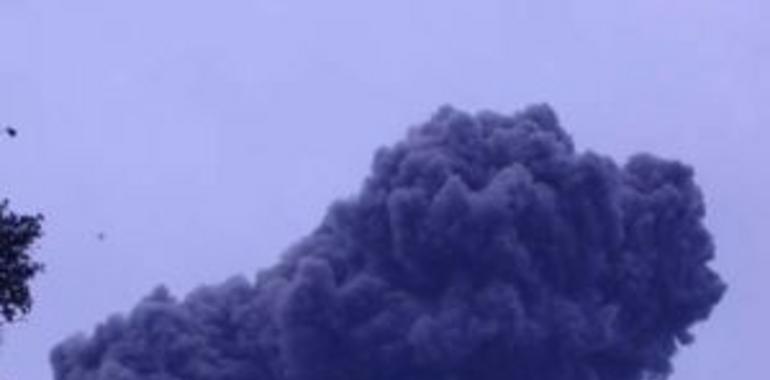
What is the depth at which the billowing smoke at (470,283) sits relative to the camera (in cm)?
6228

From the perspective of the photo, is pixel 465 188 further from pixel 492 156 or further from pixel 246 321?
pixel 246 321

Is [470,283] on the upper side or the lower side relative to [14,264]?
upper

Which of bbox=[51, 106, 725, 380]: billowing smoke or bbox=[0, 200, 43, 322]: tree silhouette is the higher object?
bbox=[51, 106, 725, 380]: billowing smoke

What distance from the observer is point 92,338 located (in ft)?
220

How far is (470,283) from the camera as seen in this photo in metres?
62.9

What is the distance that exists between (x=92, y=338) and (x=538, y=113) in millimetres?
16307

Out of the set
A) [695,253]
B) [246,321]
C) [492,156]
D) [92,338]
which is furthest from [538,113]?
[92,338]

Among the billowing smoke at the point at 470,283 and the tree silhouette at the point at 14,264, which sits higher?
the billowing smoke at the point at 470,283

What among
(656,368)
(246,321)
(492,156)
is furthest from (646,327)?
(246,321)

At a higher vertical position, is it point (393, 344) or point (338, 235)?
point (338, 235)

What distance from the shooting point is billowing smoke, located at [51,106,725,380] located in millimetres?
62281

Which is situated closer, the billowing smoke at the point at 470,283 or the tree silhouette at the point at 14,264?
the tree silhouette at the point at 14,264

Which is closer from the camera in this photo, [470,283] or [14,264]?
[14,264]

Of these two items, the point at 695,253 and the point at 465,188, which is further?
the point at 695,253
